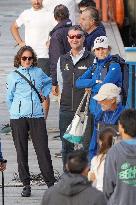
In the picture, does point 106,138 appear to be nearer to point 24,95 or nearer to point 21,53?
point 24,95

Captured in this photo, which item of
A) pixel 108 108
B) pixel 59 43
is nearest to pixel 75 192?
pixel 108 108

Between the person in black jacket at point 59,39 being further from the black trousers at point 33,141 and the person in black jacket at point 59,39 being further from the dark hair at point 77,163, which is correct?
the dark hair at point 77,163

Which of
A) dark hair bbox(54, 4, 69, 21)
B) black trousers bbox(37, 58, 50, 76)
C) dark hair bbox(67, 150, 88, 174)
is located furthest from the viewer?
black trousers bbox(37, 58, 50, 76)

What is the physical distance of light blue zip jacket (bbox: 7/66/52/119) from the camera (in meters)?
12.6

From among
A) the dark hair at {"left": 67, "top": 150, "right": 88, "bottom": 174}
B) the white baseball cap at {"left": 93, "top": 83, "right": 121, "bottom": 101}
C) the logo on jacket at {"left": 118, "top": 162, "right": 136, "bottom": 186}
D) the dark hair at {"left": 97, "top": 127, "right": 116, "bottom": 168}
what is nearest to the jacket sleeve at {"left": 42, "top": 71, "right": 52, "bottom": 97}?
the white baseball cap at {"left": 93, "top": 83, "right": 121, "bottom": 101}

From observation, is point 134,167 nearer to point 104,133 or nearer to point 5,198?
point 104,133

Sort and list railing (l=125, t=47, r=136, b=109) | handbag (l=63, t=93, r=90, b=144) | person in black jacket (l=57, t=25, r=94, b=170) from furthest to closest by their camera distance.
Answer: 1. railing (l=125, t=47, r=136, b=109)
2. person in black jacket (l=57, t=25, r=94, b=170)
3. handbag (l=63, t=93, r=90, b=144)

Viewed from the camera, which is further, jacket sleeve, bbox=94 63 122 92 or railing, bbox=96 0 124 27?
railing, bbox=96 0 124 27

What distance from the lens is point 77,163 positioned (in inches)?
328

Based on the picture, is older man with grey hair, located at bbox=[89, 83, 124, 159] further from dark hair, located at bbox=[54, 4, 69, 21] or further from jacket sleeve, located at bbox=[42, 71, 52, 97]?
dark hair, located at bbox=[54, 4, 69, 21]

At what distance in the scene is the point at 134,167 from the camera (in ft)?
29.9

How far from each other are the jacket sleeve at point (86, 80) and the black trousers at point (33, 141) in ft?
2.02

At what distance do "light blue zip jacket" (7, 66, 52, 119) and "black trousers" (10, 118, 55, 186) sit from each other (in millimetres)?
78

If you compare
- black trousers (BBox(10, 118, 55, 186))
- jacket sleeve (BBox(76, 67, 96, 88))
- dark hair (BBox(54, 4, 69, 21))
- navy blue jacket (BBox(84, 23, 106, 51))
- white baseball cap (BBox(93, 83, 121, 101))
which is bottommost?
black trousers (BBox(10, 118, 55, 186))
